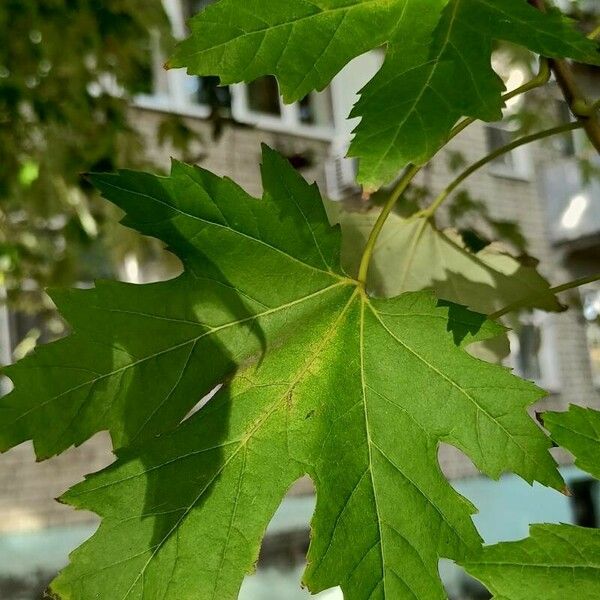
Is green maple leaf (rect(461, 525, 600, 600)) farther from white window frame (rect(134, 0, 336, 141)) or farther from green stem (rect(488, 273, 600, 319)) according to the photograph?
white window frame (rect(134, 0, 336, 141))

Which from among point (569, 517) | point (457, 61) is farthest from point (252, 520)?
point (569, 517)

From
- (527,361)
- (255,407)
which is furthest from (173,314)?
A: (527,361)

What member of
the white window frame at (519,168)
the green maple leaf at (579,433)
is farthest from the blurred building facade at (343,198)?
the green maple leaf at (579,433)

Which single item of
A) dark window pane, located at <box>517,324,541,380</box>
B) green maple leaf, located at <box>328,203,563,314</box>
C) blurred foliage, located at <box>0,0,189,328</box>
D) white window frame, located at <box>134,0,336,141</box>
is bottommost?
green maple leaf, located at <box>328,203,563,314</box>

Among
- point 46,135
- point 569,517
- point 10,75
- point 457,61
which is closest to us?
point 457,61

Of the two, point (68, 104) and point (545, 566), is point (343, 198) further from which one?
point (545, 566)

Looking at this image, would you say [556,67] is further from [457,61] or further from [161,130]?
[161,130]

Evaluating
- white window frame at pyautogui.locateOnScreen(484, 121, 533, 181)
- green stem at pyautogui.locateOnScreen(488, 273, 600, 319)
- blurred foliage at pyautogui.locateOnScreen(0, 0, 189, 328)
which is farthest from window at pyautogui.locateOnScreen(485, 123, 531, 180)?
green stem at pyautogui.locateOnScreen(488, 273, 600, 319)
